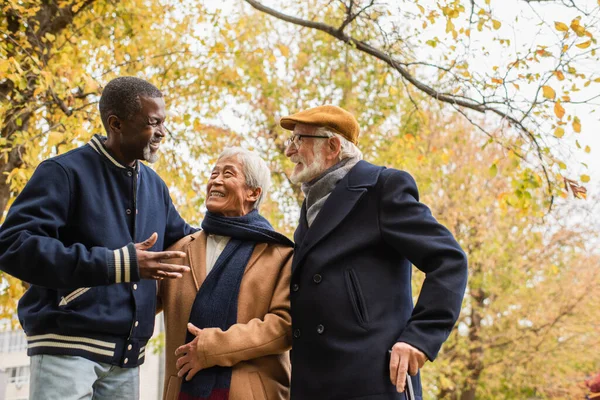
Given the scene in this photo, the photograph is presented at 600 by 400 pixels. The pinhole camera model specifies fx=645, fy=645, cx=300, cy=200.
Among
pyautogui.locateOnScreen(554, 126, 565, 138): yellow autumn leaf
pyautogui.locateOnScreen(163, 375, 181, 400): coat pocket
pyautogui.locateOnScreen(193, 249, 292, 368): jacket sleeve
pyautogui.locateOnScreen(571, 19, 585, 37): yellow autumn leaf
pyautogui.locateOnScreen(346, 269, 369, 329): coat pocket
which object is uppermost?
pyautogui.locateOnScreen(571, 19, 585, 37): yellow autumn leaf

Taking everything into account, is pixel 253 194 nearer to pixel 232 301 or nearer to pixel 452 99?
pixel 232 301

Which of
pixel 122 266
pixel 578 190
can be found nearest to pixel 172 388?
pixel 122 266

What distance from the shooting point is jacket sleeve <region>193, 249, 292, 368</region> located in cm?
263

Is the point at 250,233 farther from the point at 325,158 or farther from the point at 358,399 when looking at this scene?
the point at 358,399

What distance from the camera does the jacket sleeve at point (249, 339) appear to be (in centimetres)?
263

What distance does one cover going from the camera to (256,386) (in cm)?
270

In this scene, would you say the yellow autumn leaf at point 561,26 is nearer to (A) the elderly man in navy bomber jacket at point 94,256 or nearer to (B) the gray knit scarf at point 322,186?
(B) the gray knit scarf at point 322,186

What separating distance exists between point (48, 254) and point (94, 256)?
15 centimetres

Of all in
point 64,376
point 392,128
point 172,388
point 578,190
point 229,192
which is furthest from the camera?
point 392,128

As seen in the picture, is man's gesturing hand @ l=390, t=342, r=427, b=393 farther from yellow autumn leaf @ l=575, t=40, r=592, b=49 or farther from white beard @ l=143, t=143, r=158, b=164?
yellow autumn leaf @ l=575, t=40, r=592, b=49

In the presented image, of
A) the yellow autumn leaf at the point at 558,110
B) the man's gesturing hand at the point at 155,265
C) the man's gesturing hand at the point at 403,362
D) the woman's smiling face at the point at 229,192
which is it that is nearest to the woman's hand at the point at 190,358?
the man's gesturing hand at the point at 155,265

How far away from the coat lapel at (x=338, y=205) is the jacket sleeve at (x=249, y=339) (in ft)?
0.80

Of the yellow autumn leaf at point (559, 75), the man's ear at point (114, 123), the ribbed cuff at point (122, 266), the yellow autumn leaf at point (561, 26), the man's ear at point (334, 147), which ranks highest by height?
the yellow autumn leaf at point (561, 26)

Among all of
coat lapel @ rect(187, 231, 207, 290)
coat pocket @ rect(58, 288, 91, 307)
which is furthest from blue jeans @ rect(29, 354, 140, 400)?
coat lapel @ rect(187, 231, 207, 290)
